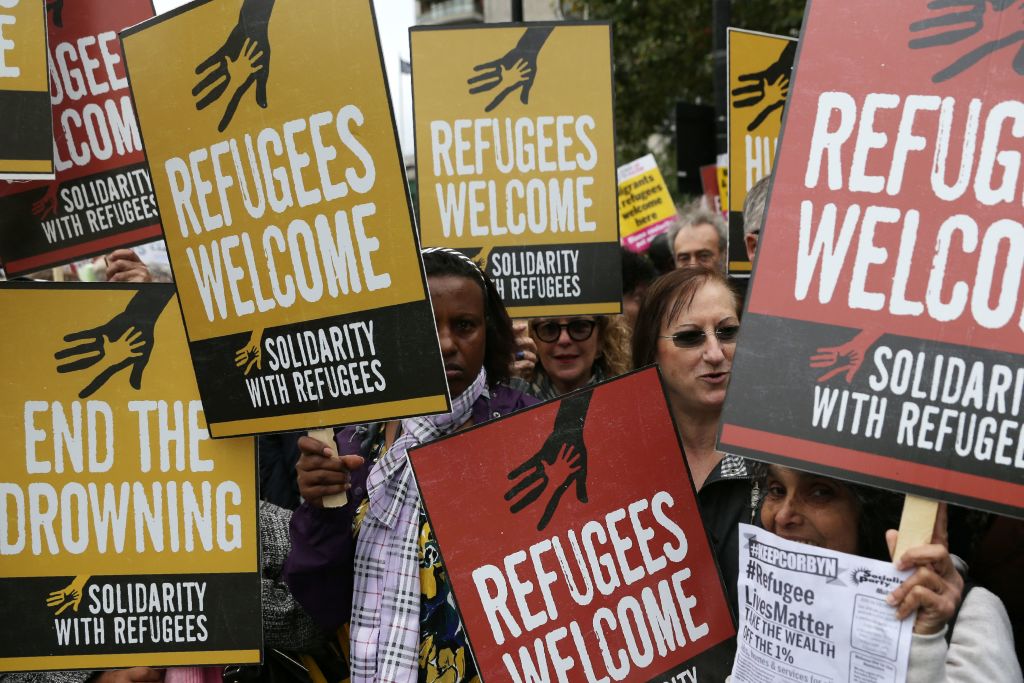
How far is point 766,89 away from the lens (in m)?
5.03

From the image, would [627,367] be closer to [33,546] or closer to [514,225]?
[514,225]

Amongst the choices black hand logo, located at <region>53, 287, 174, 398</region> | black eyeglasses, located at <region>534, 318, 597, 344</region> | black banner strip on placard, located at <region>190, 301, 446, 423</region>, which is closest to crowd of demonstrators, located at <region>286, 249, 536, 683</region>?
black banner strip on placard, located at <region>190, 301, 446, 423</region>

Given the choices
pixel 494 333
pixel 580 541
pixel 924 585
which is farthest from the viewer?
pixel 494 333

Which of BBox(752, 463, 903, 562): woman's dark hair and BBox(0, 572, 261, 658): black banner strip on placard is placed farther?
BBox(0, 572, 261, 658): black banner strip on placard

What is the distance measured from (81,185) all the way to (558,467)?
Result: 2.11 m

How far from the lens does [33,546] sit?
2760 millimetres

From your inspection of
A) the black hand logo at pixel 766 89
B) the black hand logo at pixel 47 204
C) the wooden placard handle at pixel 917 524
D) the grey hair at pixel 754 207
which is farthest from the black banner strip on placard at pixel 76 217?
the wooden placard handle at pixel 917 524

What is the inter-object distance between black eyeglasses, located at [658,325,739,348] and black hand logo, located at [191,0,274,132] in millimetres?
1277

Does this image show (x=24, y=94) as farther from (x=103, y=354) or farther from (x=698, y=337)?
(x=698, y=337)

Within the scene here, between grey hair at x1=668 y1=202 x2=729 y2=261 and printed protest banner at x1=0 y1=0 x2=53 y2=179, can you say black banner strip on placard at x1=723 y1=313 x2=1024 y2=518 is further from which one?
grey hair at x1=668 y1=202 x2=729 y2=261

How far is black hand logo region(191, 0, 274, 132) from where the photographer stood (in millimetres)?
2527

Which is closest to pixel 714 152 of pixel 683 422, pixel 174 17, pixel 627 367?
pixel 627 367

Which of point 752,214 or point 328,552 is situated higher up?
point 752,214

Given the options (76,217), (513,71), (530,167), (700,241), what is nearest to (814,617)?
(530,167)
